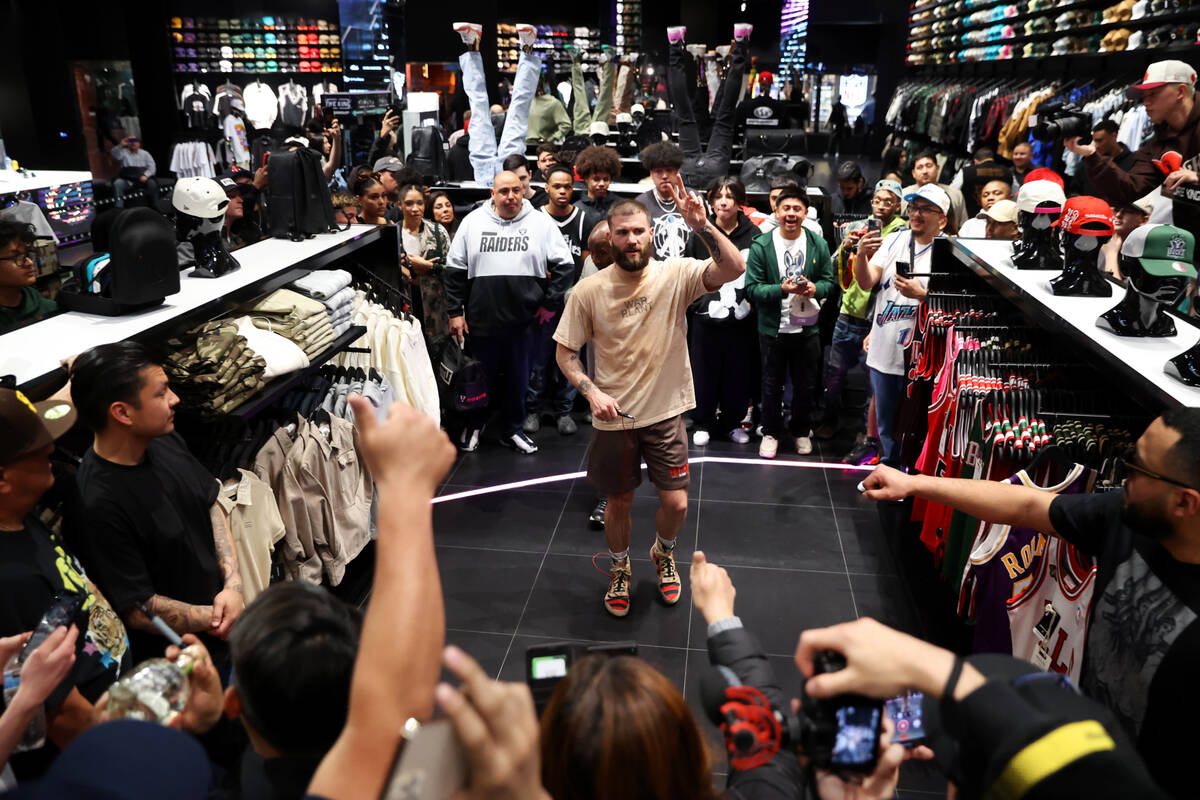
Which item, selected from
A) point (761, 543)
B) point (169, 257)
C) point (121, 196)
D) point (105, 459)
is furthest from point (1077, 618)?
point (121, 196)

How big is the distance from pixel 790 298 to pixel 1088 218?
246 cm

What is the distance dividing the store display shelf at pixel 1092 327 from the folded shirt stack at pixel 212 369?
286 cm

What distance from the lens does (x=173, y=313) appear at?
3.05 metres

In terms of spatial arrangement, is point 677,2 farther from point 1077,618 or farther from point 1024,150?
point 1077,618

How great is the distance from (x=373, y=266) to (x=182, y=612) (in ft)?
9.53

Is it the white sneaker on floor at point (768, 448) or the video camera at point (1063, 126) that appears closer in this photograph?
the video camera at point (1063, 126)

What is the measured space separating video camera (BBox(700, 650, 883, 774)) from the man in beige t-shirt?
2293mm

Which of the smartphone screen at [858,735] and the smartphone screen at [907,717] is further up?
the smartphone screen at [858,735]

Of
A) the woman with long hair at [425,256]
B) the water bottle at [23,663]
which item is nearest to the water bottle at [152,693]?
the water bottle at [23,663]

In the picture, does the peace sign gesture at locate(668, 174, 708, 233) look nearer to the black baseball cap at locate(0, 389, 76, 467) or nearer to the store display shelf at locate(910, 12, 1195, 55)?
the black baseball cap at locate(0, 389, 76, 467)

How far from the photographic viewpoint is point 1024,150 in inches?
314

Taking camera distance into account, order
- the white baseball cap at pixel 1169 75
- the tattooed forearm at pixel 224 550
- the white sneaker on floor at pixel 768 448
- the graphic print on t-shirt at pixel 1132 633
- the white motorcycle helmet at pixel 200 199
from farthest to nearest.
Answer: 1. the white sneaker on floor at pixel 768 448
2. the white baseball cap at pixel 1169 75
3. the white motorcycle helmet at pixel 200 199
4. the tattooed forearm at pixel 224 550
5. the graphic print on t-shirt at pixel 1132 633

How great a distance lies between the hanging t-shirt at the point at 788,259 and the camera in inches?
217

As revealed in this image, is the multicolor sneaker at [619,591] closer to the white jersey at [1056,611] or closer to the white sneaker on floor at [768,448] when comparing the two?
the white jersey at [1056,611]
